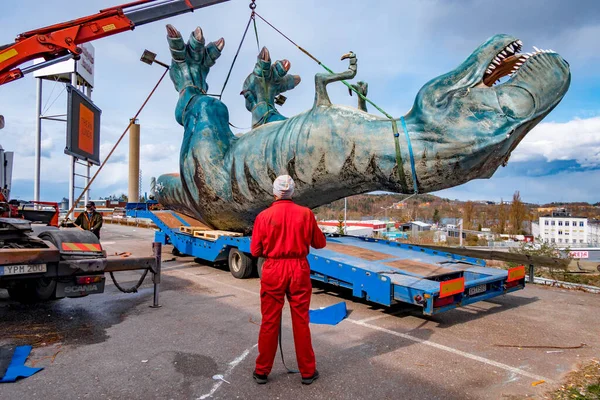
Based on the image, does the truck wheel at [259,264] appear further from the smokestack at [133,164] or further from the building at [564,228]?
the building at [564,228]

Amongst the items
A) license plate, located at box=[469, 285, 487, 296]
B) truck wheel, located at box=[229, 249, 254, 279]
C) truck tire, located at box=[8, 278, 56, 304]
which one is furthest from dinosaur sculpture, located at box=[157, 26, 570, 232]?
truck tire, located at box=[8, 278, 56, 304]

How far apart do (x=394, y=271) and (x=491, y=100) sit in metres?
2.61

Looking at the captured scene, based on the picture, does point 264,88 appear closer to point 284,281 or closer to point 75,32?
point 75,32

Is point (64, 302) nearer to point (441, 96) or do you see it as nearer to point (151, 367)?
point (151, 367)

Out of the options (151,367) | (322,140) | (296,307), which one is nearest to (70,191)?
(322,140)

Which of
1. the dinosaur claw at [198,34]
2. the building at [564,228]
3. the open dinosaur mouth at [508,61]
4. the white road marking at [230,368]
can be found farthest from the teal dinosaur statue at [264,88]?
the building at [564,228]

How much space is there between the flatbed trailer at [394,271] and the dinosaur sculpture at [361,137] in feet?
2.90

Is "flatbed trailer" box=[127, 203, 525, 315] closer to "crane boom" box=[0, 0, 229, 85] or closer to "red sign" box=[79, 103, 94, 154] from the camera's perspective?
"red sign" box=[79, 103, 94, 154]

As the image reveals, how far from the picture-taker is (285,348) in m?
4.55

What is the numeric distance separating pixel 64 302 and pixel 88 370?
10.2 ft

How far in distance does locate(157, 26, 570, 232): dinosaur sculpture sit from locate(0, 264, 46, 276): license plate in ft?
12.1

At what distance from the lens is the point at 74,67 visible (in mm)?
16609

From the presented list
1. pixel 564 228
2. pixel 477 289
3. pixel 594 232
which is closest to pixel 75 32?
pixel 477 289

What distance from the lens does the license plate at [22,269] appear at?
15.0ft
